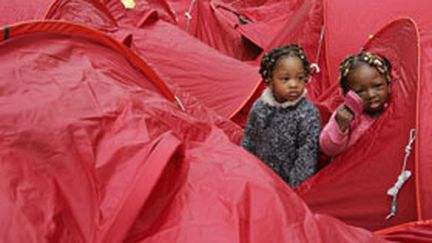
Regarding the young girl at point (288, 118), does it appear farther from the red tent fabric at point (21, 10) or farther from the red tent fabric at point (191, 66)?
the red tent fabric at point (21, 10)

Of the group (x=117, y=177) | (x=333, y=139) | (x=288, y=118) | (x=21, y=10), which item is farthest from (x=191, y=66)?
(x=117, y=177)

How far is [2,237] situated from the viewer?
87cm

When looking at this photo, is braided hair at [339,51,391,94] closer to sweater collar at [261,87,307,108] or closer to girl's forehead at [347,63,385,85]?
girl's forehead at [347,63,385,85]

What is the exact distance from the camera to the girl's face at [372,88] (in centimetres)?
144

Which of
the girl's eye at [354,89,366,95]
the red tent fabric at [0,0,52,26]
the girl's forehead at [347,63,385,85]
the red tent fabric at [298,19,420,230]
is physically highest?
the red tent fabric at [0,0,52,26]

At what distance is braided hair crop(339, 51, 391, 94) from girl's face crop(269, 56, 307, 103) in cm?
12

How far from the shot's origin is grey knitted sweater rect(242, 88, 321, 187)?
1596 mm

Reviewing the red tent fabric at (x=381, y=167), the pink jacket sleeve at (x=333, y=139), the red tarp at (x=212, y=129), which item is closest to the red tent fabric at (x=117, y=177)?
the red tarp at (x=212, y=129)

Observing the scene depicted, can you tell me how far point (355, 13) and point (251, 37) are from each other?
37.5 inches

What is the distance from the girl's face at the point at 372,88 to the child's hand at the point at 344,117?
57mm

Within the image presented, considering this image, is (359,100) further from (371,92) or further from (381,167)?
(381,167)

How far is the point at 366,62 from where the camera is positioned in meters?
1.46

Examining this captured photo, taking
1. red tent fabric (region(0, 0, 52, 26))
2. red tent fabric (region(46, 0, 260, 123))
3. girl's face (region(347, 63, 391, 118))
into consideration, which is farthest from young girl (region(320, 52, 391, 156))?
red tent fabric (region(0, 0, 52, 26))

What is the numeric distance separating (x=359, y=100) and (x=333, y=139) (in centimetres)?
13
